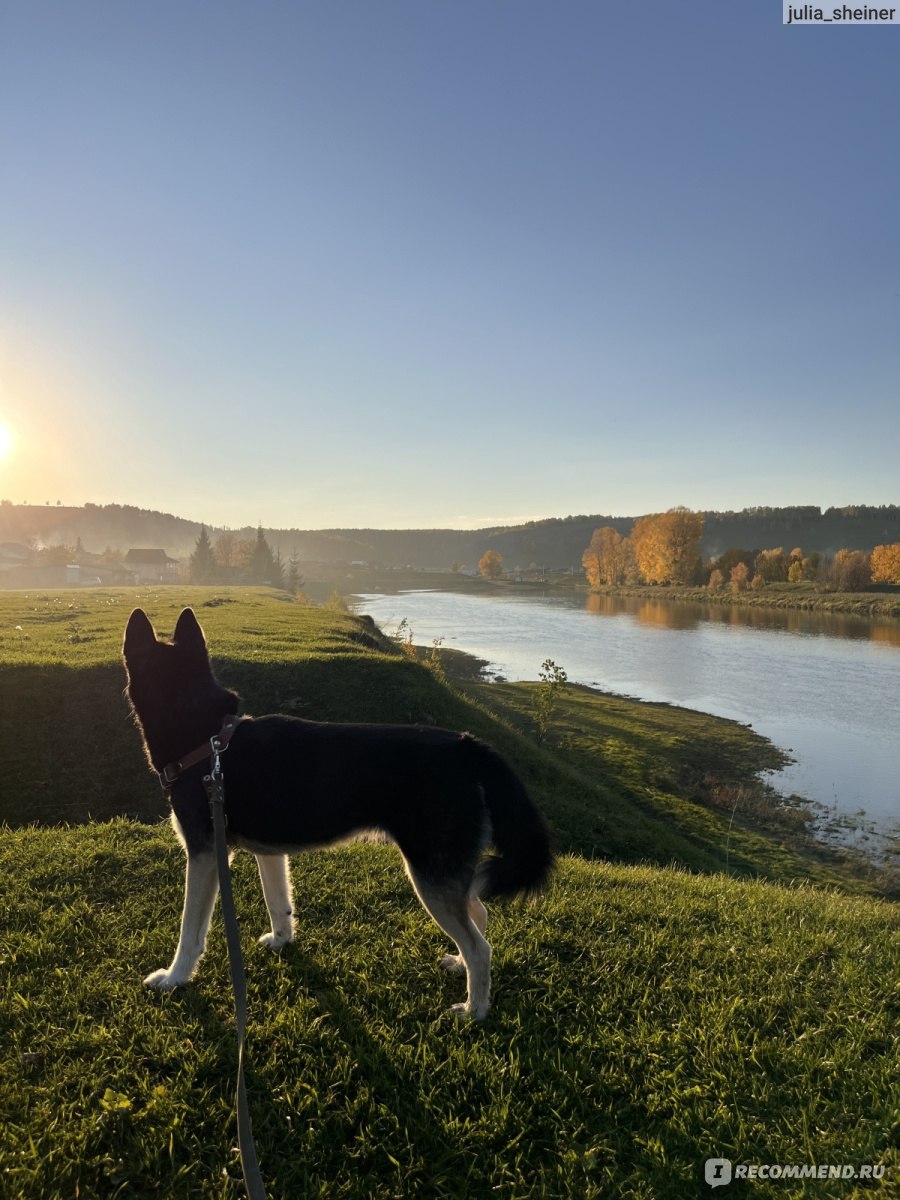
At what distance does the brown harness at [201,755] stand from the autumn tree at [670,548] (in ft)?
372

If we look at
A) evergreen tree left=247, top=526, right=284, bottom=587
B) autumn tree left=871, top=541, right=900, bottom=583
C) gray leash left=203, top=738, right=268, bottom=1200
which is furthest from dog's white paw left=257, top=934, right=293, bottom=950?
autumn tree left=871, top=541, right=900, bottom=583

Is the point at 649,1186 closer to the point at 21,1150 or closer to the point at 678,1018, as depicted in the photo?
the point at 678,1018

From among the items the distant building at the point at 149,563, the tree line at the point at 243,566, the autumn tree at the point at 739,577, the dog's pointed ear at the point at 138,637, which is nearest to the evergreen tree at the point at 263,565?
the tree line at the point at 243,566

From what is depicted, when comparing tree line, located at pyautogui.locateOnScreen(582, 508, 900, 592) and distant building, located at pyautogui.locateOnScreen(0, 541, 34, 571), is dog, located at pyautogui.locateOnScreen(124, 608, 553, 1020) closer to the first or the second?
tree line, located at pyautogui.locateOnScreen(582, 508, 900, 592)

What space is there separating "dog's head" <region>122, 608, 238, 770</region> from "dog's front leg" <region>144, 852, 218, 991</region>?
74 centimetres

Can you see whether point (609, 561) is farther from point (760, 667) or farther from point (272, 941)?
point (272, 941)

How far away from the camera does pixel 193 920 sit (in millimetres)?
3998

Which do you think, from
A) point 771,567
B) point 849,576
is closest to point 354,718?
point 849,576

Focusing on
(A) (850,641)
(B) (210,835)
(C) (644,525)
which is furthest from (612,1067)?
(C) (644,525)

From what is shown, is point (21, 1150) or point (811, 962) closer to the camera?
point (21, 1150)

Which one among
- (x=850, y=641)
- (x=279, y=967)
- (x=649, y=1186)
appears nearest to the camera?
(x=649, y=1186)

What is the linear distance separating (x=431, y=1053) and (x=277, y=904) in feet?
5.24

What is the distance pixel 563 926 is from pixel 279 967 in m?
2.21

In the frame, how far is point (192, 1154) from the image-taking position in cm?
288
